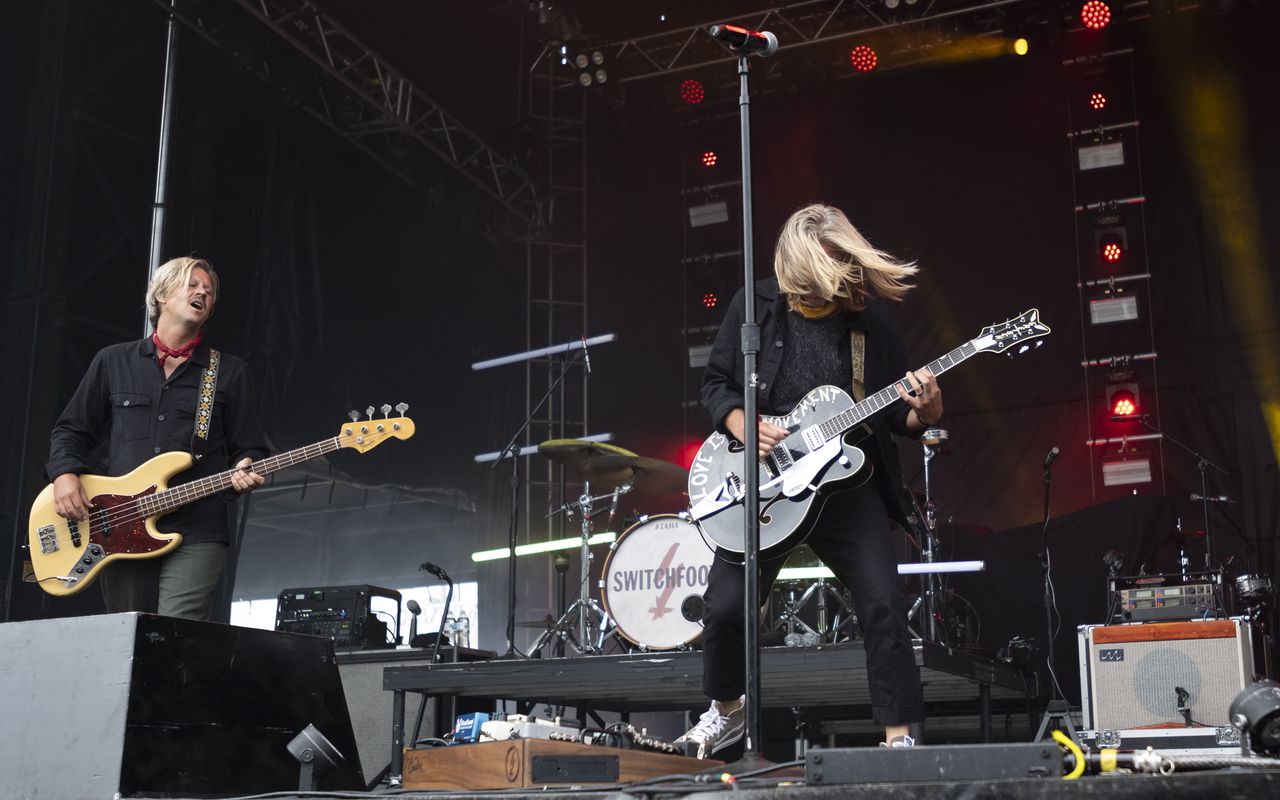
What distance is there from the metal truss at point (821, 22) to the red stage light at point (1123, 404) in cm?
330

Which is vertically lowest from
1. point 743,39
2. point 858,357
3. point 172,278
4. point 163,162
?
point 858,357

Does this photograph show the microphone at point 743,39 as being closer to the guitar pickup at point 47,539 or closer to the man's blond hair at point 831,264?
the man's blond hair at point 831,264

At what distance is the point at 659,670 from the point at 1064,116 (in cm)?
755

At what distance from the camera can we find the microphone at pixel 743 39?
10.0 ft

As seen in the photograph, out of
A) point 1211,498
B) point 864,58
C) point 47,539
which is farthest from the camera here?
point 864,58

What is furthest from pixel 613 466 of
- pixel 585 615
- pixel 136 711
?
pixel 136 711

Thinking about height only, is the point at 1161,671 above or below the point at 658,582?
below

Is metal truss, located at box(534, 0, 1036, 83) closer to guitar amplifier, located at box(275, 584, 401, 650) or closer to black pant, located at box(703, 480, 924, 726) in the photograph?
guitar amplifier, located at box(275, 584, 401, 650)

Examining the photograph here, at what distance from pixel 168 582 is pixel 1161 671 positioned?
184 inches

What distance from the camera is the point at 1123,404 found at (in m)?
9.37

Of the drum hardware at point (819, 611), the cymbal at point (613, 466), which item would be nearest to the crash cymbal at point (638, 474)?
the cymbal at point (613, 466)

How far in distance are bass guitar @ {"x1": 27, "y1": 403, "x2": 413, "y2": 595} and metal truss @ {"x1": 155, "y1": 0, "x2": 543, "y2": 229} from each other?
4.46 meters

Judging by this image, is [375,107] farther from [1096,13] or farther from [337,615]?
[1096,13]

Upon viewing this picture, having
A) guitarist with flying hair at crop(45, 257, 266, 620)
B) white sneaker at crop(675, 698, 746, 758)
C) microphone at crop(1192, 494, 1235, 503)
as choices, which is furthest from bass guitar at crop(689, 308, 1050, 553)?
microphone at crop(1192, 494, 1235, 503)
